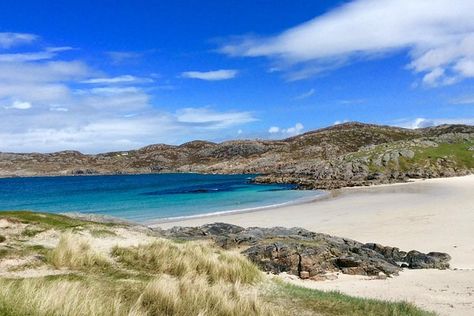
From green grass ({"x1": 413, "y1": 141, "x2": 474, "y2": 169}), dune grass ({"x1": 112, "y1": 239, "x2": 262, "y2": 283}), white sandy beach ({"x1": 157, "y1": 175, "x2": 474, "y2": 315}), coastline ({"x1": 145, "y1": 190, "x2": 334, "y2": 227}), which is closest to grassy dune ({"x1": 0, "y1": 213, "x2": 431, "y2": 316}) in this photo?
dune grass ({"x1": 112, "y1": 239, "x2": 262, "y2": 283})

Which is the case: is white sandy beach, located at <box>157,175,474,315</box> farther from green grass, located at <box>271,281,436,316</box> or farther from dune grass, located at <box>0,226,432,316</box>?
dune grass, located at <box>0,226,432,316</box>

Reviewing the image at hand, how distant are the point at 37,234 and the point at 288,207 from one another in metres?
34.9

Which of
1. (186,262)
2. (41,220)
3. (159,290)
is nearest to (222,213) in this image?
(41,220)

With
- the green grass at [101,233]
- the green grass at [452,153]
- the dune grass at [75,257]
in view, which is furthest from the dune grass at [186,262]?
the green grass at [452,153]

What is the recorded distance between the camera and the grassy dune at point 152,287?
8.71m

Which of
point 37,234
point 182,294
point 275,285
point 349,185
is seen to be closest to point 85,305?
point 182,294

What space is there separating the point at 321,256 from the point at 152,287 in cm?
1190

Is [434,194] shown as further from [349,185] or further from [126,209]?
[126,209]

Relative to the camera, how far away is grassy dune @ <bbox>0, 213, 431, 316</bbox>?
8.71 m

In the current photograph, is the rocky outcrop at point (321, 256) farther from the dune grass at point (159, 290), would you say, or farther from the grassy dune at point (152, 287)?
the dune grass at point (159, 290)

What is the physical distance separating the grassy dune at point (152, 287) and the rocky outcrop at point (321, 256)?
354cm

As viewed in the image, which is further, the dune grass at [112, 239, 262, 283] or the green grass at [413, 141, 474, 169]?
the green grass at [413, 141, 474, 169]

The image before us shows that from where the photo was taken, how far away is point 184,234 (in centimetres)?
2734

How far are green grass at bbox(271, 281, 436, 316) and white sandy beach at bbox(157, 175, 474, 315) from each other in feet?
8.49
